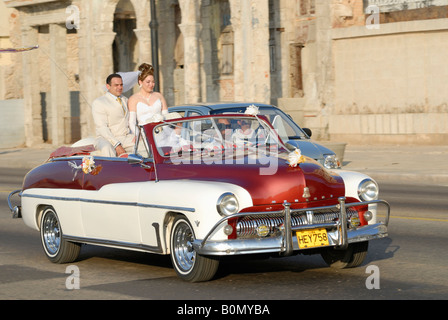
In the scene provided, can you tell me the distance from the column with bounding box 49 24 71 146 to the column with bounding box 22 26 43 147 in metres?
1.29

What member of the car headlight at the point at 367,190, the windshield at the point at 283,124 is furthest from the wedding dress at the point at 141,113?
the windshield at the point at 283,124

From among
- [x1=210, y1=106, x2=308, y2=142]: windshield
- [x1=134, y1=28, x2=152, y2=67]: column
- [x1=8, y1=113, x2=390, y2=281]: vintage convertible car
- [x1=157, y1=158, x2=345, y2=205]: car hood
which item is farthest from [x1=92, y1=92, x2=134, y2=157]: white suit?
[x1=134, y1=28, x2=152, y2=67]: column

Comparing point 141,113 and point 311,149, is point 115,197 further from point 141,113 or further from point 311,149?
point 311,149

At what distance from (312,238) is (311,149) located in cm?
736

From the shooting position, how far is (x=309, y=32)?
33.5 meters

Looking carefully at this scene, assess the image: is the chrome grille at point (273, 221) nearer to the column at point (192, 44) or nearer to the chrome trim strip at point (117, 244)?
the chrome trim strip at point (117, 244)

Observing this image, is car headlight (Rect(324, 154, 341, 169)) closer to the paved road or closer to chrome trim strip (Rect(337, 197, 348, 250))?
the paved road

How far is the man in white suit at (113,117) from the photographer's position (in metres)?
11.9

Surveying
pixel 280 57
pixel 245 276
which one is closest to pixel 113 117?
pixel 245 276

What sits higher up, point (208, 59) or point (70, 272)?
point (208, 59)

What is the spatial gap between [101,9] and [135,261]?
88.4ft

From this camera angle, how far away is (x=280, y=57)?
3444 centimetres
